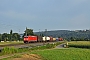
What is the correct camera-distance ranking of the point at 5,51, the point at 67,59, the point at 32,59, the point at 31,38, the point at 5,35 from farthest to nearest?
the point at 5,35 → the point at 31,38 → the point at 5,51 → the point at 67,59 → the point at 32,59

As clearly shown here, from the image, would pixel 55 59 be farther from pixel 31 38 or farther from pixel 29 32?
pixel 29 32

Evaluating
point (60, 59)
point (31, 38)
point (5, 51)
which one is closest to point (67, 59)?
point (60, 59)

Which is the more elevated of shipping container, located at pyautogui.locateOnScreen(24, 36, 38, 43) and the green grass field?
shipping container, located at pyautogui.locateOnScreen(24, 36, 38, 43)

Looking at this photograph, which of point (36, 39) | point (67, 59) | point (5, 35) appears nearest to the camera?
point (67, 59)

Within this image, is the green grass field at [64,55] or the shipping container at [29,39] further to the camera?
the shipping container at [29,39]

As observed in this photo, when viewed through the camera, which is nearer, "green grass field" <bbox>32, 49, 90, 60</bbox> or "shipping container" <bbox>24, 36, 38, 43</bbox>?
"green grass field" <bbox>32, 49, 90, 60</bbox>

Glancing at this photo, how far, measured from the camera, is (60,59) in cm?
2672

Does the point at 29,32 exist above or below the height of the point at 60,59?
above

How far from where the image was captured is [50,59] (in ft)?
86.5

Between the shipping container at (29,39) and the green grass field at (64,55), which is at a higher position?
the shipping container at (29,39)

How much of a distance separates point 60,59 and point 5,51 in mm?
12060

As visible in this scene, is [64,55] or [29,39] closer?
[64,55]

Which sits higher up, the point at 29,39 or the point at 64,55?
the point at 29,39

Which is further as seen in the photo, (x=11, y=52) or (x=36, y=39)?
(x=36, y=39)
